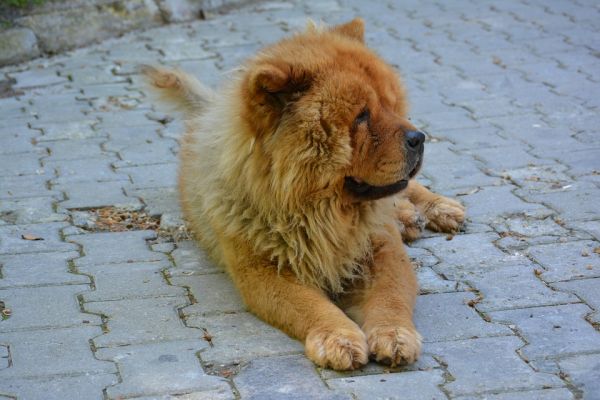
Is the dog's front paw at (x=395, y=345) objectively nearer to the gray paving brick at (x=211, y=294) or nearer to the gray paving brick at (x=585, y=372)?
the gray paving brick at (x=585, y=372)

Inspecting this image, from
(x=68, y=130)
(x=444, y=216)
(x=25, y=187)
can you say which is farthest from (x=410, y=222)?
(x=68, y=130)

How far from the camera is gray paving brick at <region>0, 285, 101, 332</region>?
4.41 metres

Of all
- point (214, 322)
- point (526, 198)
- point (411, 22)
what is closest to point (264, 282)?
point (214, 322)

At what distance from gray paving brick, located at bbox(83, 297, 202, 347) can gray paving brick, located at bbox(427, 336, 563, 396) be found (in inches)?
42.8

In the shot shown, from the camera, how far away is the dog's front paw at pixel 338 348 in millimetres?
3869

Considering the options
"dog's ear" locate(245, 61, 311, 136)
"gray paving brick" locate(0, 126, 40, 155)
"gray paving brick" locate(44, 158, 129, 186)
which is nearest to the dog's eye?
"dog's ear" locate(245, 61, 311, 136)

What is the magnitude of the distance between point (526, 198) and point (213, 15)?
575 centimetres

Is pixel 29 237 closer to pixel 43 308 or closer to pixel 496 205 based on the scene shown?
pixel 43 308

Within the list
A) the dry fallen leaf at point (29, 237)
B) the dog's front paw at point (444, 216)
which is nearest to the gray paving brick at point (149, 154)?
the dry fallen leaf at point (29, 237)

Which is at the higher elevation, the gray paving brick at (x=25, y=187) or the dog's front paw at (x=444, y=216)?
the dog's front paw at (x=444, y=216)

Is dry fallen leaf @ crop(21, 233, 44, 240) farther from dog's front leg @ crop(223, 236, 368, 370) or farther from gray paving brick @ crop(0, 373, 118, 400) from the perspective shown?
gray paving brick @ crop(0, 373, 118, 400)

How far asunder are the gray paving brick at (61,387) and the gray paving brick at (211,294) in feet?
2.42

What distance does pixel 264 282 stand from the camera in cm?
442

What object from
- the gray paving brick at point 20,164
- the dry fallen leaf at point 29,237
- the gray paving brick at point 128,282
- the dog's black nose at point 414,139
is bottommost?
the gray paving brick at point 20,164
